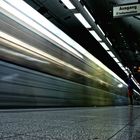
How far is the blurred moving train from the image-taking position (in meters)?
5.17

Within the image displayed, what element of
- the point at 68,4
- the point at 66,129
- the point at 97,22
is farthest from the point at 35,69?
the point at 97,22

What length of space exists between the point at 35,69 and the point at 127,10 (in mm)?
4368

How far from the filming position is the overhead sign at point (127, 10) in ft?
29.4

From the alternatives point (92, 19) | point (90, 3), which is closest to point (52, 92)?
point (92, 19)

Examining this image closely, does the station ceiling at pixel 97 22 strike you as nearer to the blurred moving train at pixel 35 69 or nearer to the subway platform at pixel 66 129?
the blurred moving train at pixel 35 69

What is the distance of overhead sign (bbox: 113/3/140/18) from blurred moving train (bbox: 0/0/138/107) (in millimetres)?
2216

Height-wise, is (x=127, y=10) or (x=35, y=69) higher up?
(x=127, y=10)

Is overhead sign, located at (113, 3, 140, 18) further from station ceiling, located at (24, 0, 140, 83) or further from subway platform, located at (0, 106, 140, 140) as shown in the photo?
subway platform, located at (0, 106, 140, 140)

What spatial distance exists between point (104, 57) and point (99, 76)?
7.29 m

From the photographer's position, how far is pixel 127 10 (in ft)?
29.9

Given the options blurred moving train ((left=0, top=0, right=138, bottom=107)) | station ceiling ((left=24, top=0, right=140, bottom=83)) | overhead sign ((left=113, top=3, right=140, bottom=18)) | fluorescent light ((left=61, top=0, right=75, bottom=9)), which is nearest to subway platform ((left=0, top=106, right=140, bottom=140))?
blurred moving train ((left=0, top=0, right=138, bottom=107))

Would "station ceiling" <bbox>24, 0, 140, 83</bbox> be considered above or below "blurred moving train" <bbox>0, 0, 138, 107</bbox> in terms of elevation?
above

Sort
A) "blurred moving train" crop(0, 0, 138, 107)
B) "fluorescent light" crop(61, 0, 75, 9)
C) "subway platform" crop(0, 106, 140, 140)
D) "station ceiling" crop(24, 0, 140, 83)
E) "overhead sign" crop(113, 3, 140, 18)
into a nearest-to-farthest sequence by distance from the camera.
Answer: "subway platform" crop(0, 106, 140, 140) → "blurred moving train" crop(0, 0, 138, 107) → "fluorescent light" crop(61, 0, 75, 9) → "overhead sign" crop(113, 3, 140, 18) → "station ceiling" crop(24, 0, 140, 83)

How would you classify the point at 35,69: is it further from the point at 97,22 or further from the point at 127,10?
the point at 97,22
